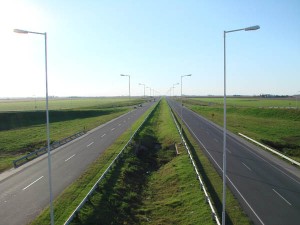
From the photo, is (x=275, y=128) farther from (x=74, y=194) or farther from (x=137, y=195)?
(x=74, y=194)

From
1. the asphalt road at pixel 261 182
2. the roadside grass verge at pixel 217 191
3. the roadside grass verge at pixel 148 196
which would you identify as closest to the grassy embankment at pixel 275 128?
the asphalt road at pixel 261 182

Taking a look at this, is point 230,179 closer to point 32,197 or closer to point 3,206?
point 32,197

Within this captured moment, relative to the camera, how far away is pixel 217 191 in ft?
78.5

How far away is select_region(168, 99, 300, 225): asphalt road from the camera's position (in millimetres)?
19625

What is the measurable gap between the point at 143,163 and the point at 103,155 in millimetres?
4435

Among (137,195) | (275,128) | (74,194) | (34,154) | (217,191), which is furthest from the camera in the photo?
(275,128)

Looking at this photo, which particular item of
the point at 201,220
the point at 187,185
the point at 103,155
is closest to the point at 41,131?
the point at 103,155

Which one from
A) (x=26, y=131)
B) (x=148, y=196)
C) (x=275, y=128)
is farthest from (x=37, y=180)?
(x=275, y=128)

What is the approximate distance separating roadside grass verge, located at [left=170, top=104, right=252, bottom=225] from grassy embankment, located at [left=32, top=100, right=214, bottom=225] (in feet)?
3.12

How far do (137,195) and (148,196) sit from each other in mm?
963

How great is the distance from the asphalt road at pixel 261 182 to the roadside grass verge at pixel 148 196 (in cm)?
304

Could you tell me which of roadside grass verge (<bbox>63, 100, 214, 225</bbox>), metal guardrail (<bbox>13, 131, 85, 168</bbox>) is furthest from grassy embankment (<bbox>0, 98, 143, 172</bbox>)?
roadside grass verge (<bbox>63, 100, 214, 225</bbox>)

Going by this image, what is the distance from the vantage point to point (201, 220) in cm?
1867

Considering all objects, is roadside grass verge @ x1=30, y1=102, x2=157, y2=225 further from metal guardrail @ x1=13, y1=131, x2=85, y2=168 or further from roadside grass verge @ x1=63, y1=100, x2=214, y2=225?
metal guardrail @ x1=13, y1=131, x2=85, y2=168
